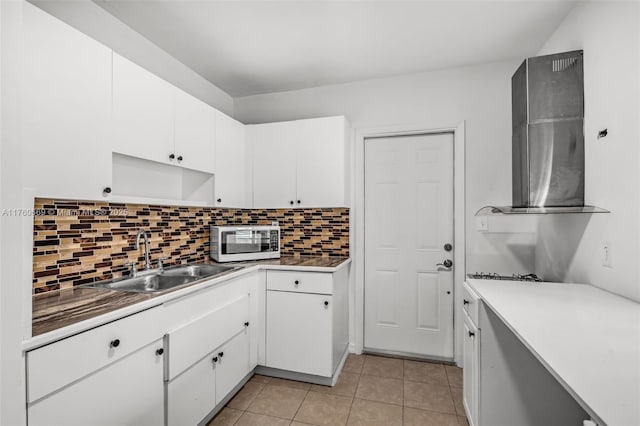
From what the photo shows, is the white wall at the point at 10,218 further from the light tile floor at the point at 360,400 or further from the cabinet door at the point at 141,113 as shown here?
the light tile floor at the point at 360,400

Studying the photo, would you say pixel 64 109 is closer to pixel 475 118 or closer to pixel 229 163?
pixel 229 163

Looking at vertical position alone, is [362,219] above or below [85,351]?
above

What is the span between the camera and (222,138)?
2.59 meters

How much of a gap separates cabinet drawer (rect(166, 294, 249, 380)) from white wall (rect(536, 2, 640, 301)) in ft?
6.97

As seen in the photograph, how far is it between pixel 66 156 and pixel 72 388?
0.97 m

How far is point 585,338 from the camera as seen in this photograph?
0.99 meters

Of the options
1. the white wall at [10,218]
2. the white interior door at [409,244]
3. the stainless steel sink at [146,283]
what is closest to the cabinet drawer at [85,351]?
the stainless steel sink at [146,283]

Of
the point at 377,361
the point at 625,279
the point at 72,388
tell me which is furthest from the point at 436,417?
the point at 72,388

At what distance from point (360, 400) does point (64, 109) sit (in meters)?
2.39

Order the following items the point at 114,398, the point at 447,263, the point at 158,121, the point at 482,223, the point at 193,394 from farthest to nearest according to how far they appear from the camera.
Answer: the point at 447,263 → the point at 482,223 → the point at 158,121 → the point at 193,394 → the point at 114,398

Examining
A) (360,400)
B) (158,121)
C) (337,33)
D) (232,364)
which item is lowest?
(360,400)

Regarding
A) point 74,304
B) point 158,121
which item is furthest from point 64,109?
point 74,304

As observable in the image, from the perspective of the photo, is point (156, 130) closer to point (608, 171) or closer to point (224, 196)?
point (224, 196)

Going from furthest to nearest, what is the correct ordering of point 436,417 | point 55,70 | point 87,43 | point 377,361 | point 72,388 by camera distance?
1. point 377,361
2. point 436,417
3. point 87,43
4. point 55,70
5. point 72,388
